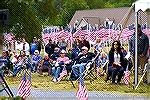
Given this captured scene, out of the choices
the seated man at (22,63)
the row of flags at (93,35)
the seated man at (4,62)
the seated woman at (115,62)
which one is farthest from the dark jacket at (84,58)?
the seated man at (4,62)

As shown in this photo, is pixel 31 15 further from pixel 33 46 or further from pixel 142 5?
pixel 142 5

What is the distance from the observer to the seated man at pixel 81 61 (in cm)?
1313

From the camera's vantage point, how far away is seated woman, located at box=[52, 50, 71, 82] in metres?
13.4

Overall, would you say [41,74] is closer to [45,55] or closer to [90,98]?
[45,55]

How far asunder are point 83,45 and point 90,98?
211 cm

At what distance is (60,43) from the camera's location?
13.4 metres

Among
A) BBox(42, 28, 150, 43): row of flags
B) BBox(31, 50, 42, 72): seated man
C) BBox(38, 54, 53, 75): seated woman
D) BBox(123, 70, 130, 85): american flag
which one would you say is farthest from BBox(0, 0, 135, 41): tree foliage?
BBox(123, 70, 130, 85): american flag

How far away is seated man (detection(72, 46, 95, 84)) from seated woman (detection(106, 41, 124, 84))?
0.57 m

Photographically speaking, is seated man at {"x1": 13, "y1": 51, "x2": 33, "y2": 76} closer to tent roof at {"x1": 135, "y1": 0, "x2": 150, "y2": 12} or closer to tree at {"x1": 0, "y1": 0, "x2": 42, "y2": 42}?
tree at {"x1": 0, "y1": 0, "x2": 42, "y2": 42}

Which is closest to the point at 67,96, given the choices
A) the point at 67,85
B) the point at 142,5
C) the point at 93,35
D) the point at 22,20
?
the point at 67,85

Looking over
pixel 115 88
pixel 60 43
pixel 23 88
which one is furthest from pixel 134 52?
pixel 23 88

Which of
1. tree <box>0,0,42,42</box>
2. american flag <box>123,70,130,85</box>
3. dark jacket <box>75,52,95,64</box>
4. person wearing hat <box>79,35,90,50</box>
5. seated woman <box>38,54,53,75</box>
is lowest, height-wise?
american flag <box>123,70,130,85</box>

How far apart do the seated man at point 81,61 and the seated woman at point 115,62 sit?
1.89 feet

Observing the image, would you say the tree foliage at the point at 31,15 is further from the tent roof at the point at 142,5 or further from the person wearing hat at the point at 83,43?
the tent roof at the point at 142,5
